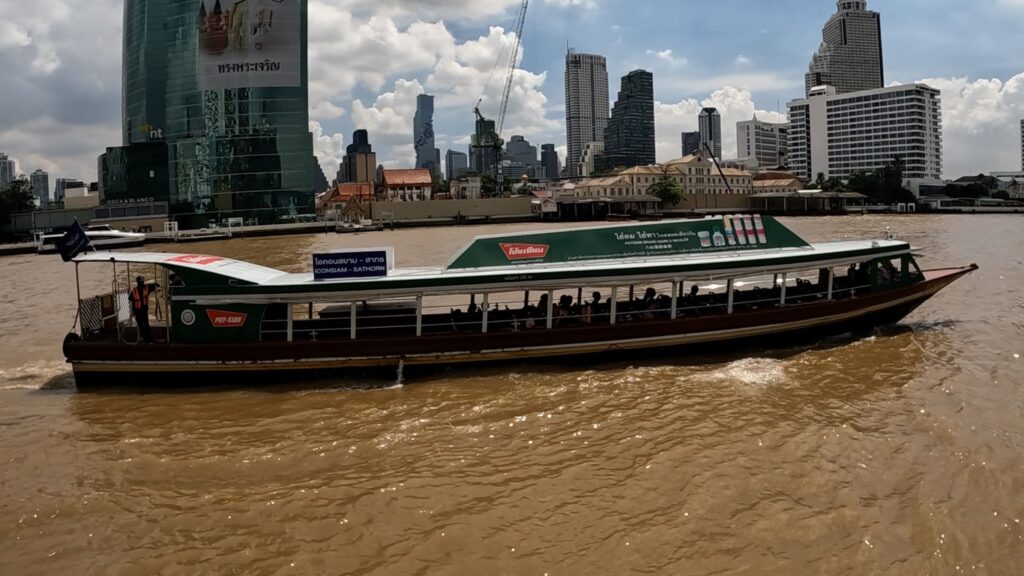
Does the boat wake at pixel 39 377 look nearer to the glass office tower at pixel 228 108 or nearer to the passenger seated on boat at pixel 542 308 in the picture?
the passenger seated on boat at pixel 542 308

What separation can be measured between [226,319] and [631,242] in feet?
26.6

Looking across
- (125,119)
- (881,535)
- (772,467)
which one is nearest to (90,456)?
(772,467)

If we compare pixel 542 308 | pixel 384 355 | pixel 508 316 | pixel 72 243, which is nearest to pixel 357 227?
pixel 72 243

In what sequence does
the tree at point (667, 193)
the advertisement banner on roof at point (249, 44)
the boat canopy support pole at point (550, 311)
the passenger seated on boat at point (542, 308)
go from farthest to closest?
the tree at point (667, 193) < the advertisement banner on roof at point (249, 44) < the passenger seated on boat at point (542, 308) < the boat canopy support pole at point (550, 311)

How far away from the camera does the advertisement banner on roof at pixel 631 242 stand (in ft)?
44.4

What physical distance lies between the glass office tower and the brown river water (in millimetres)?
77519

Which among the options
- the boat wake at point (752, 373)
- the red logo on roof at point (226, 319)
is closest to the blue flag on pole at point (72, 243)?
the red logo on roof at point (226, 319)

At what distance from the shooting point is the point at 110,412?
1165 cm

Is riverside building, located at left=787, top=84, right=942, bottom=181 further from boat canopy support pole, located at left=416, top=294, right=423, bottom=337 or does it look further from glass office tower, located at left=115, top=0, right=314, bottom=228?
boat canopy support pole, located at left=416, top=294, right=423, bottom=337

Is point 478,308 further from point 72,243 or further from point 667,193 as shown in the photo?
point 667,193

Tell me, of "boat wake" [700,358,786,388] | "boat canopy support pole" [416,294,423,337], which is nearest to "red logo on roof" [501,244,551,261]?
"boat canopy support pole" [416,294,423,337]

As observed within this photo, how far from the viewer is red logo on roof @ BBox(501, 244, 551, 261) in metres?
13.6

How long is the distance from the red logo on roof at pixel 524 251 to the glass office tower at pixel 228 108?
79324 millimetres

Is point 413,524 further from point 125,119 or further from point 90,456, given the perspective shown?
point 125,119
